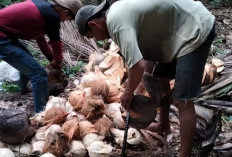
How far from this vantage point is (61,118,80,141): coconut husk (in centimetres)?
349

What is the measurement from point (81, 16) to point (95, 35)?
0.61ft

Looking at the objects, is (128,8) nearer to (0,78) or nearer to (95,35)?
(95,35)

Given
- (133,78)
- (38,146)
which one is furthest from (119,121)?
(133,78)

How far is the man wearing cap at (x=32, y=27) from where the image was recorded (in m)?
4.05

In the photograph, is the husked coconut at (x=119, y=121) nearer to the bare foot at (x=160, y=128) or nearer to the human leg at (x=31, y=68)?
the bare foot at (x=160, y=128)

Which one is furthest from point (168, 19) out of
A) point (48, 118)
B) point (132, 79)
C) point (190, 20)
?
point (48, 118)

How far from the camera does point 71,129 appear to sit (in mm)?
3508

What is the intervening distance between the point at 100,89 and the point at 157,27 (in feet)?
4.54

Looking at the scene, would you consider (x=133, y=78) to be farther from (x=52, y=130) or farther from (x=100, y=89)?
(x=100, y=89)

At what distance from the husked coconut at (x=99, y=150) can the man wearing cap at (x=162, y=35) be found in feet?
2.02

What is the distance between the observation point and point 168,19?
9.13 feet

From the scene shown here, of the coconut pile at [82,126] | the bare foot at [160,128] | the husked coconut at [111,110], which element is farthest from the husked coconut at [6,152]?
the bare foot at [160,128]

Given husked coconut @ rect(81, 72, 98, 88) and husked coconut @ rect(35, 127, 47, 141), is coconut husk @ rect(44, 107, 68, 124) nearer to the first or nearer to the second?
husked coconut @ rect(35, 127, 47, 141)

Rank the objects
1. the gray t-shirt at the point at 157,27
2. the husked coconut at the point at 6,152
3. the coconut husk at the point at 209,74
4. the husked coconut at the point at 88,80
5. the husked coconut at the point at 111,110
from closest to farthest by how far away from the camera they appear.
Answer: the gray t-shirt at the point at 157,27 < the husked coconut at the point at 6,152 < the husked coconut at the point at 111,110 < the husked coconut at the point at 88,80 < the coconut husk at the point at 209,74
